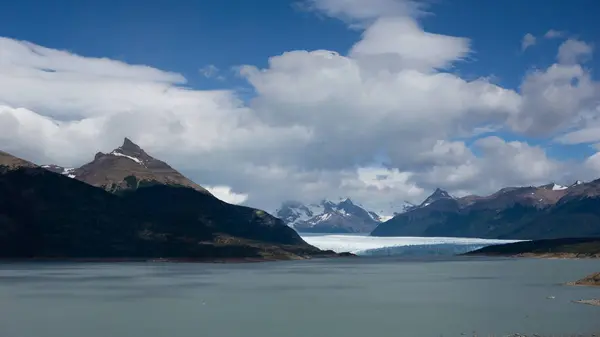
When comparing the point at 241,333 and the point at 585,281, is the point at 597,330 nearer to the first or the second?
the point at 241,333

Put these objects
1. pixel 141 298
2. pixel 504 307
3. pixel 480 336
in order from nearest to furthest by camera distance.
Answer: pixel 480 336
pixel 504 307
pixel 141 298

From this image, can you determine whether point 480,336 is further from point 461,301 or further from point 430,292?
point 430,292

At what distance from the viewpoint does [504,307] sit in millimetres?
94438

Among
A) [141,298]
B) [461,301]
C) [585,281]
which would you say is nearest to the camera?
[461,301]

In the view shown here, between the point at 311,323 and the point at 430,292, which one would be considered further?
the point at 430,292

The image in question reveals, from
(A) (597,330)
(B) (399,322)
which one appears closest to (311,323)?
(B) (399,322)

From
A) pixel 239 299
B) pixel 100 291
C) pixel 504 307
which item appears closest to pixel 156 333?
pixel 239 299

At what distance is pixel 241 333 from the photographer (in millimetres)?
70562

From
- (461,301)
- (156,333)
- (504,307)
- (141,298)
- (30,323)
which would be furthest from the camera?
(141,298)

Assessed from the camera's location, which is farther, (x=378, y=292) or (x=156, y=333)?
(x=378, y=292)

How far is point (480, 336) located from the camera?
65.1 meters

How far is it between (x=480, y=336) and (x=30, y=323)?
51.3 meters

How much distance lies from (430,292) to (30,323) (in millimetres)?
75181

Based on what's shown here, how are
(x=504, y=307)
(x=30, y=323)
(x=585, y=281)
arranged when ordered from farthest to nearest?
(x=585, y=281)
(x=504, y=307)
(x=30, y=323)
